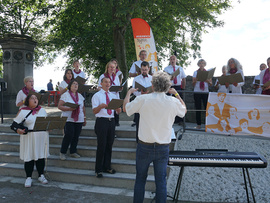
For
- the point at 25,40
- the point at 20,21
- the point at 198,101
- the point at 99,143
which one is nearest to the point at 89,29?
the point at 25,40

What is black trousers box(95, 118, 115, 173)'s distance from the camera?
5.41 meters

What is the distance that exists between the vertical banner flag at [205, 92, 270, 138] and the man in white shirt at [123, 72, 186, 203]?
3115 millimetres

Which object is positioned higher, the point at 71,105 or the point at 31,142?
the point at 71,105

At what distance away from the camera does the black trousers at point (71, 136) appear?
6129 millimetres

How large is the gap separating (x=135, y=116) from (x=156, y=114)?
2.55 meters

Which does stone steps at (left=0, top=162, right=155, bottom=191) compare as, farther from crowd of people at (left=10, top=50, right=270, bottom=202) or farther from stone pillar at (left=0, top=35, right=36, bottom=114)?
stone pillar at (left=0, top=35, right=36, bottom=114)

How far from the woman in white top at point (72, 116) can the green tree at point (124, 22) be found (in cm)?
681

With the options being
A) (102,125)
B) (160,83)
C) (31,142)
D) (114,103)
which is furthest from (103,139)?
(160,83)

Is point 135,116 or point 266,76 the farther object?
point 266,76

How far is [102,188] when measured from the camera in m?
5.44

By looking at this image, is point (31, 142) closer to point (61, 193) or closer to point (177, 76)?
point (61, 193)

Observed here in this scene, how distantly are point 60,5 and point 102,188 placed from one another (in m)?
13.8

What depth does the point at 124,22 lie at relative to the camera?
47.3 ft

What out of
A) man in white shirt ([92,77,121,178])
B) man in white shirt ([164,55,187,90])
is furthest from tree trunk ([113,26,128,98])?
man in white shirt ([92,77,121,178])
